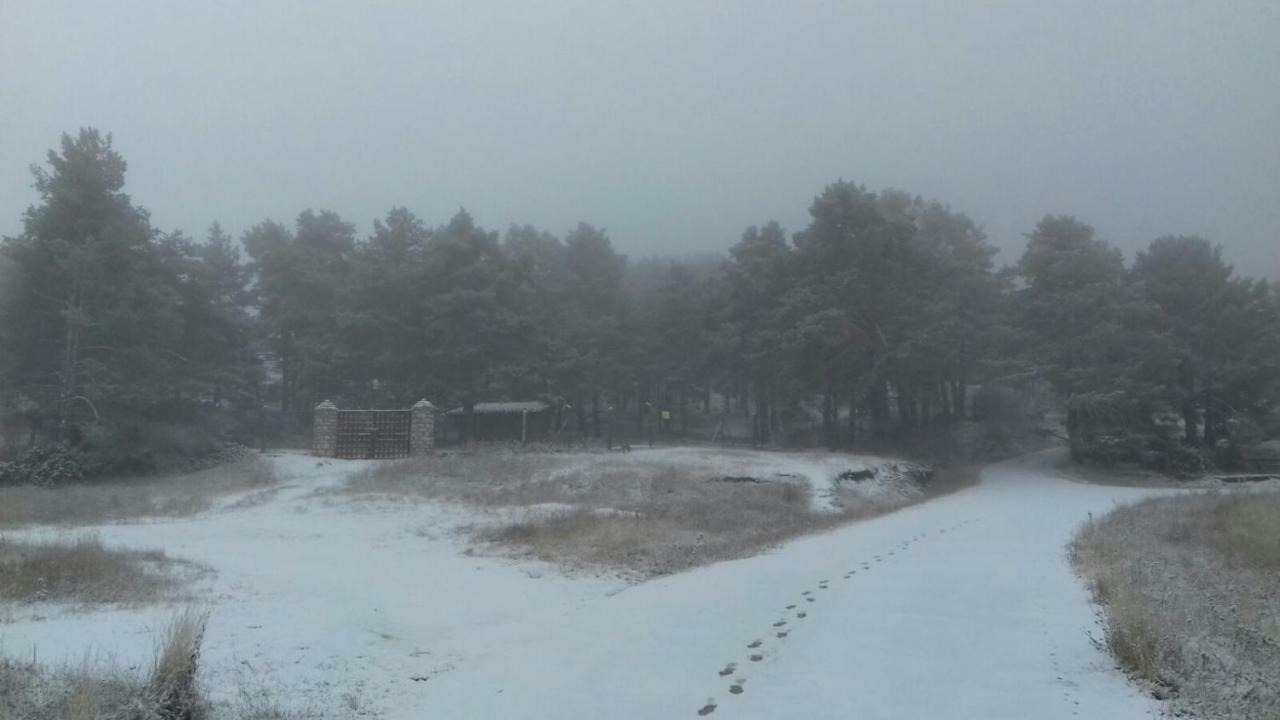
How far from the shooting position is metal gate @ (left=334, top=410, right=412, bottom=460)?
30.5 m

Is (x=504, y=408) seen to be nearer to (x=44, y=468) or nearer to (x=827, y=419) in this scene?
(x=827, y=419)

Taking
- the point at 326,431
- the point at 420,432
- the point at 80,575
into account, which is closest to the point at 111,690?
the point at 80,575

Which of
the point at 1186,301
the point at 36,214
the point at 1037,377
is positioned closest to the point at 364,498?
the point at 36,214

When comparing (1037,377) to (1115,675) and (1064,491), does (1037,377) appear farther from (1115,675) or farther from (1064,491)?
(1115,675)

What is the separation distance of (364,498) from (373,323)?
77.7 ft

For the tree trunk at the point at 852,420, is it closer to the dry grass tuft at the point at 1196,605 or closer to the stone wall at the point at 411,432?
the stone wall at the point at 411,432

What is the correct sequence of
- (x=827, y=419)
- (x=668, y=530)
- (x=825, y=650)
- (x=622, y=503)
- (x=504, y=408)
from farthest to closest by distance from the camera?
(x=827, y=419) < (x=504, y=408) < (x=622, y=503) < (x=668, y=530) < (x=825, y=650)

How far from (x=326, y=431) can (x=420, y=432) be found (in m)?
3.40

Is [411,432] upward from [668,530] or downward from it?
upward

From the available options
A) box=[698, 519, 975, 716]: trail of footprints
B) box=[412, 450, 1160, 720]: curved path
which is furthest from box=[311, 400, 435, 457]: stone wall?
box=[698, 519, 975, 716]: trail of footprints

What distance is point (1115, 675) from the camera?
19.7 ft

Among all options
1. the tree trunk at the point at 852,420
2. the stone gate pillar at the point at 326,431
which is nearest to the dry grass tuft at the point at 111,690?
the stone gate pillar at the point at 326,431

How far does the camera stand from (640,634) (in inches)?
329

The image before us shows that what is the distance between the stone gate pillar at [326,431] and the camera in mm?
30578
